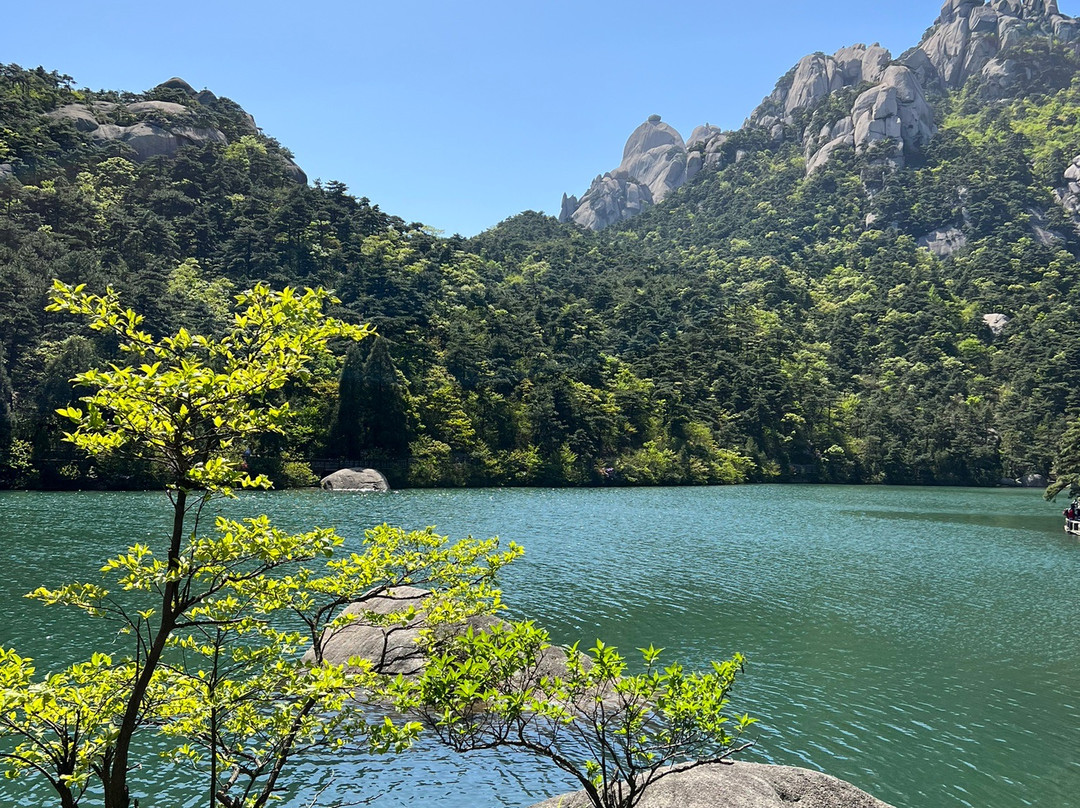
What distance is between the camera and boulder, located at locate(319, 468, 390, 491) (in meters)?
66.7

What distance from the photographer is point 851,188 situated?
174 metres

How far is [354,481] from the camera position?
67.2 m

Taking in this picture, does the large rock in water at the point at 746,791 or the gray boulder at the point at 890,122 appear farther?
the gray boulder at the point at 890,122

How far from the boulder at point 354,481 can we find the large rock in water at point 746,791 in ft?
194

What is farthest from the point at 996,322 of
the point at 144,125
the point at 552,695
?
the point at 144,125

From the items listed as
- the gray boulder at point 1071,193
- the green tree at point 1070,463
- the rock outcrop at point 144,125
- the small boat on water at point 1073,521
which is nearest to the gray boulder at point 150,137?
the rock outcrop at point 144,125

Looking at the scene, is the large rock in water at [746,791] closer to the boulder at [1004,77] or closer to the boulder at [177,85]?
the boulder at [177,85]

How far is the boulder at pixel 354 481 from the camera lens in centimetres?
6669

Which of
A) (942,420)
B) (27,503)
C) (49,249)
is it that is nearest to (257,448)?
(27,503)

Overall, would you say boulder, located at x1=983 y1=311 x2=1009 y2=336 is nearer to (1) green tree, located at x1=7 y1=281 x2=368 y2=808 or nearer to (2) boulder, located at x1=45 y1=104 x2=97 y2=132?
→ (1) green tree, located at x1=7 y1=281 x2=368 y2=808

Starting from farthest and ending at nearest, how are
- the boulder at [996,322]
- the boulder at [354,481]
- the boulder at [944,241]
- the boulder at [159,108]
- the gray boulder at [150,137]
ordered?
the boulder at [944,241], the boulder at [159,108], the boulder at [996,322], the gray boulder at [150,137], the boulder at [354,481]

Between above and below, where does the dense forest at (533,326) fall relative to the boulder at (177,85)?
below

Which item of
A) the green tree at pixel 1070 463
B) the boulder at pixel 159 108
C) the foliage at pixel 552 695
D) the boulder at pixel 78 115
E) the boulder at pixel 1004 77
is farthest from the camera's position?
the boulder at pixel 1004 77

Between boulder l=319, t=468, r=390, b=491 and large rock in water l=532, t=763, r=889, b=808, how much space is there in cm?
5923
